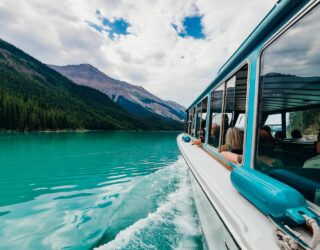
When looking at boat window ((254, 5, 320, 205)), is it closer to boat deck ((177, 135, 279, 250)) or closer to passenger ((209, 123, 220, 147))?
boat deck ((177, 135, 279, 250))

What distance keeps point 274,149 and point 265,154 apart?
464mm

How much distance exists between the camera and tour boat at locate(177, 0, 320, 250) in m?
1.81

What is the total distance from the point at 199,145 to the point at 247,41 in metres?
5.10

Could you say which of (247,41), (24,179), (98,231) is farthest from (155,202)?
(24,179)

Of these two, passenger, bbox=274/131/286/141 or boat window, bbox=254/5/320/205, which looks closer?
Answer: boat window, bbox=254/5/320/205

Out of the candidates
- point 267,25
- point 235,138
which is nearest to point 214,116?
point 235,138

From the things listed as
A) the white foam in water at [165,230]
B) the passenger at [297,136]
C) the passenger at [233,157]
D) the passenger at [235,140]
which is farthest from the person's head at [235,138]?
the white foam in water at [165,230]

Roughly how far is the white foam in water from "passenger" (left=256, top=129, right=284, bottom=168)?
2182 millimetres

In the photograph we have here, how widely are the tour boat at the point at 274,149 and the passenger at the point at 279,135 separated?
2 cm

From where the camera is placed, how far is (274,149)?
361 centimetres

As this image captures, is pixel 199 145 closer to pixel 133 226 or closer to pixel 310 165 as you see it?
pixel 133 226

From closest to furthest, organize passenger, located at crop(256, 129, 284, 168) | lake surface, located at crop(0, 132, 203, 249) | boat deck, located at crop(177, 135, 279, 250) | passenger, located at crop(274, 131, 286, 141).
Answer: boat deck, located at crop(177, 135, 279, 250) < passenger, located at crop(256, 129, 284, 168) < passenger, located at crop(274, 131, 286, 141) < lake surface, located at crop(0, 132, 203, 249)

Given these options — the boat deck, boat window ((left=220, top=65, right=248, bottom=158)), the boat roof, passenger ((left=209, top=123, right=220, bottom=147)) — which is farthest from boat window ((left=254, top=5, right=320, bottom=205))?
passenger ((left=209, top=123, right=220, bottom=147))

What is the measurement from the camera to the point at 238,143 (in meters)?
4.57
